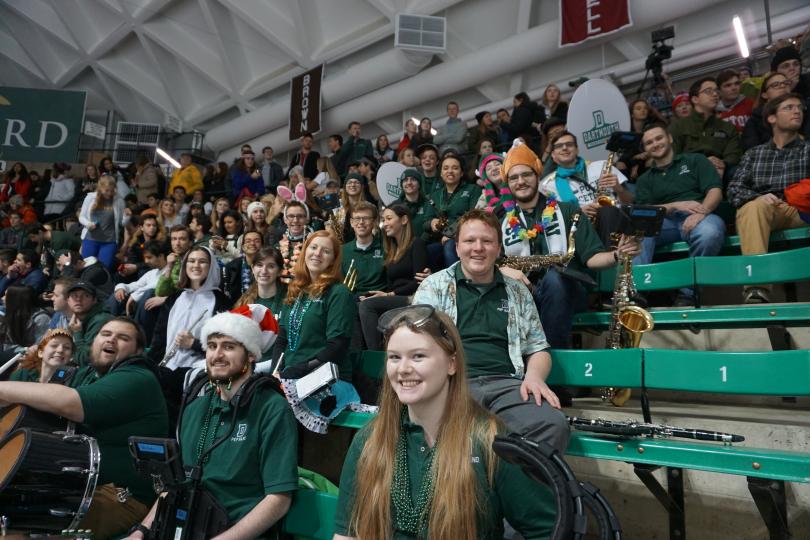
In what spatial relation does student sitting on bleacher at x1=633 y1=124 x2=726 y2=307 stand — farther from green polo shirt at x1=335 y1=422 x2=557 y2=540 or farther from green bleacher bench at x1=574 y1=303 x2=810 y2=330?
green polo shirt at x1=335 y1=422 x2=557 y2=540

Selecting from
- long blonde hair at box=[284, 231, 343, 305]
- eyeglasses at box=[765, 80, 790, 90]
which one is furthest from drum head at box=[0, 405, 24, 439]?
eyeglasses at box=[765, 80, 790, 90]

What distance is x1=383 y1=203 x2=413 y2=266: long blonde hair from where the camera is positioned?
4273 mm

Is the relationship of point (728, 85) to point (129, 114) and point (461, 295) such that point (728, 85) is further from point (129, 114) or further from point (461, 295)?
point (129, 114)

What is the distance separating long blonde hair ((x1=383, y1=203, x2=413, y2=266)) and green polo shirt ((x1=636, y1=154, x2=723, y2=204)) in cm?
169

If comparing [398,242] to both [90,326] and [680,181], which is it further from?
[90,326]

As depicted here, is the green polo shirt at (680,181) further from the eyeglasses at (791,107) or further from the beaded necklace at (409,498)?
the beaded necklace at (409,498)

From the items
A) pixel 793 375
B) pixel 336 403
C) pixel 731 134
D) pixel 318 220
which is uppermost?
pixel 731 134

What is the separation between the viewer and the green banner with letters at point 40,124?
13.0m

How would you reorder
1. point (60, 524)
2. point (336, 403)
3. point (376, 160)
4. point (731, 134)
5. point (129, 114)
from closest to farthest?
point (60, 524) → point (336, 403) → point (731, 134) → point (376, 160) → point (129, 114)

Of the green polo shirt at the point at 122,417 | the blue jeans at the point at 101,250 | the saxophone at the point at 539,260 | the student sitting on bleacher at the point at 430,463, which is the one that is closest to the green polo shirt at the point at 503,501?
the student sitting on bleacher at the point at 430,463

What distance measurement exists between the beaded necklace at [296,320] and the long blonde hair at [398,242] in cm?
120

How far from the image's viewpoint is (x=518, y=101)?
785 cm

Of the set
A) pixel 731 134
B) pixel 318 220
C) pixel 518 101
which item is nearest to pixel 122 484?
pixel 318 220

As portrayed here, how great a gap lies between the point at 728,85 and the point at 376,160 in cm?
471
